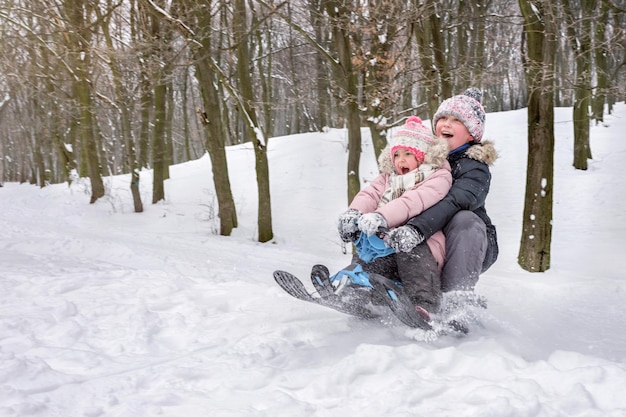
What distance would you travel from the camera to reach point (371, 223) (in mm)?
2959

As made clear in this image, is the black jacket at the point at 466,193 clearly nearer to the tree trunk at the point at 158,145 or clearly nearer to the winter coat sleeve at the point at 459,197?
the winter coat sleeve at the point at 459,197

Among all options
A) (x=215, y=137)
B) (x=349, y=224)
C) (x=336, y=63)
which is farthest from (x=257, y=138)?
(x=349, y=224)

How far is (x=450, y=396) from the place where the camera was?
6.97ft

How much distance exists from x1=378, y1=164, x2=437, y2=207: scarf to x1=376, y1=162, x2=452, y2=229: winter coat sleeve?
0.21ft

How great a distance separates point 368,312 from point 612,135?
18.3m

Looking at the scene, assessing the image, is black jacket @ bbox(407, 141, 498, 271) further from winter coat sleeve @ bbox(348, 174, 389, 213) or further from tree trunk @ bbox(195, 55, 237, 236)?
tree trunk @ bbox(195, 55, 237, 236)

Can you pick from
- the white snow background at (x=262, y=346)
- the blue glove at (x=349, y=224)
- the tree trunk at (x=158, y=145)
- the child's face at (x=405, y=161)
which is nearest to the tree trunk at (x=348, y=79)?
the white snow background at (x=262, y=346)

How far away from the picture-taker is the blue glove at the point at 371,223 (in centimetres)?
296

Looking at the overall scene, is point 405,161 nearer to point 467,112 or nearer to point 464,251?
point 467,112

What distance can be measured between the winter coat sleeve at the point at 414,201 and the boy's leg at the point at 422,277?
22 centimetres

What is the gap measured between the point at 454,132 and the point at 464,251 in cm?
94

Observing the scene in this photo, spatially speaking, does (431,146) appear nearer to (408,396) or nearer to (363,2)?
(408,396)

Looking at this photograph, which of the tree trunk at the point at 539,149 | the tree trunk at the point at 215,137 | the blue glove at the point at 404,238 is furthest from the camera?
the tree trunk at the point at 215,137

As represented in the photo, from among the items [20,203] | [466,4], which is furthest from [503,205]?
[20,203]
